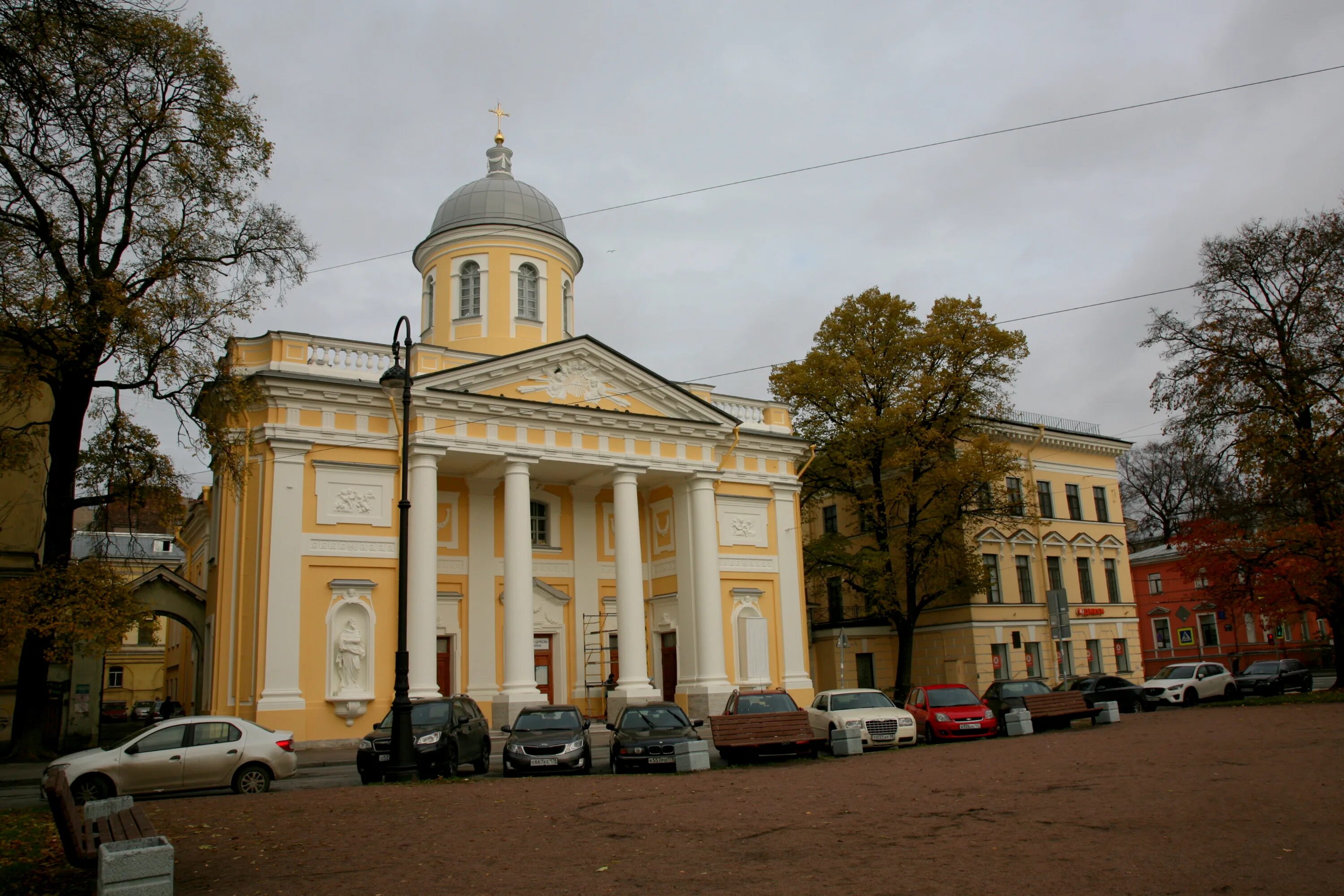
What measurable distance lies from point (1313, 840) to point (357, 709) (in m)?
21.0

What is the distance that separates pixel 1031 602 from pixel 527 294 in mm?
23311

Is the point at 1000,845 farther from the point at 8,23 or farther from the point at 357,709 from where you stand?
the point at 357,709

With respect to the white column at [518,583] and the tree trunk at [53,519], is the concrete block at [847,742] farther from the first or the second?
the tree trunk at [53,519]

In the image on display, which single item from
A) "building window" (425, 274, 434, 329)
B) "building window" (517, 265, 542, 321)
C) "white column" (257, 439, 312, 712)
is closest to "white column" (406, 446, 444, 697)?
"white column" (257, 439, 312, 712)

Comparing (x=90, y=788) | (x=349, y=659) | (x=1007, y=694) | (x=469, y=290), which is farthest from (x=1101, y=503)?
(x=90, y=788)

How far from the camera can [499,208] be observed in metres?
34.3

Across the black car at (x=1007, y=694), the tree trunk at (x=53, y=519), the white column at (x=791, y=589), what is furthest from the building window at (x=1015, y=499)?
the tree trunk at (x=53, y=519)

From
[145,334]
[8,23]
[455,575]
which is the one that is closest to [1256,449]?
[455,575]

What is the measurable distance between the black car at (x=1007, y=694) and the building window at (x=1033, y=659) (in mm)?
16094

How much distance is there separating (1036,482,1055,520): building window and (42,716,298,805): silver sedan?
34522mm

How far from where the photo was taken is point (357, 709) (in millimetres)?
24750

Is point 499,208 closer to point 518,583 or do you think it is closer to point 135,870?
point 518,583

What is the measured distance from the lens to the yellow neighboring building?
3956cm

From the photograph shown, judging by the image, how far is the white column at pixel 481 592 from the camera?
28.6 m
